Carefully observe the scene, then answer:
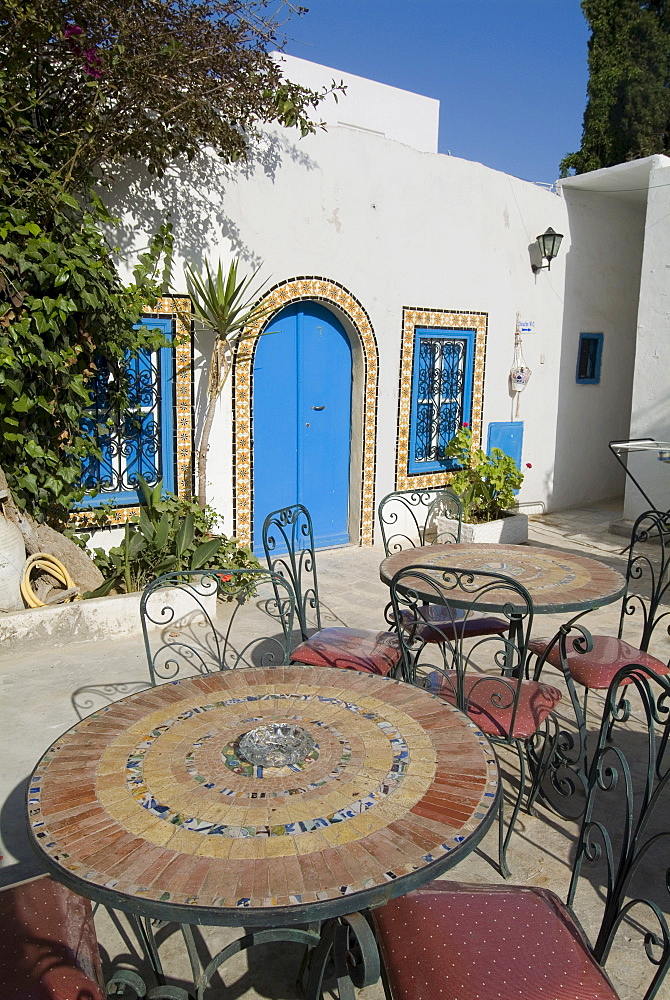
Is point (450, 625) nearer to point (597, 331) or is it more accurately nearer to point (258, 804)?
point (258, 804)

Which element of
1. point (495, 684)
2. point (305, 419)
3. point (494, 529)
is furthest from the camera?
point (494, 529)

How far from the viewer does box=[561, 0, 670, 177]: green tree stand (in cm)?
1234

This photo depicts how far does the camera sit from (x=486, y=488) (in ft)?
23.0

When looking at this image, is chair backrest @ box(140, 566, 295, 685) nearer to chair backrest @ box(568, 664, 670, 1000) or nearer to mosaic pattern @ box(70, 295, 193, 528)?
mosaic pattern @ box(70, 295, 193, 528)

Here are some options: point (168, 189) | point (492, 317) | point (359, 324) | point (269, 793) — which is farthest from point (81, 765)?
point (492, 317)

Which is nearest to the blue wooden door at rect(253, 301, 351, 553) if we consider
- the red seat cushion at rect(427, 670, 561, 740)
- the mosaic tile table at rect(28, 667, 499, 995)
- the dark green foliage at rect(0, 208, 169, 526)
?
the dark green foliage at rect(0, 208, 169, 526)

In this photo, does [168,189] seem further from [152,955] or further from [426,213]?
[152,955]

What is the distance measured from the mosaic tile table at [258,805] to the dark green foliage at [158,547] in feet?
8.79

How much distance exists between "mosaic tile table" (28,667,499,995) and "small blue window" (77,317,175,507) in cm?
320

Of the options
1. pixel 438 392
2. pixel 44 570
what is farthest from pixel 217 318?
pixel 438 392

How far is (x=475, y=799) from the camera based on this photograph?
1611mm

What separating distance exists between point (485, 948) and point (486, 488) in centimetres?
571

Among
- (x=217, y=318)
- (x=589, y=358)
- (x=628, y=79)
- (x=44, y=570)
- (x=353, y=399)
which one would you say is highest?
(x=628, y=79)

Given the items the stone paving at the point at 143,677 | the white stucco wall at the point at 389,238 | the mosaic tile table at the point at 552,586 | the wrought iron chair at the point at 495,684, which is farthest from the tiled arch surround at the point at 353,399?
the wrought iron chair at the point at 495,684
